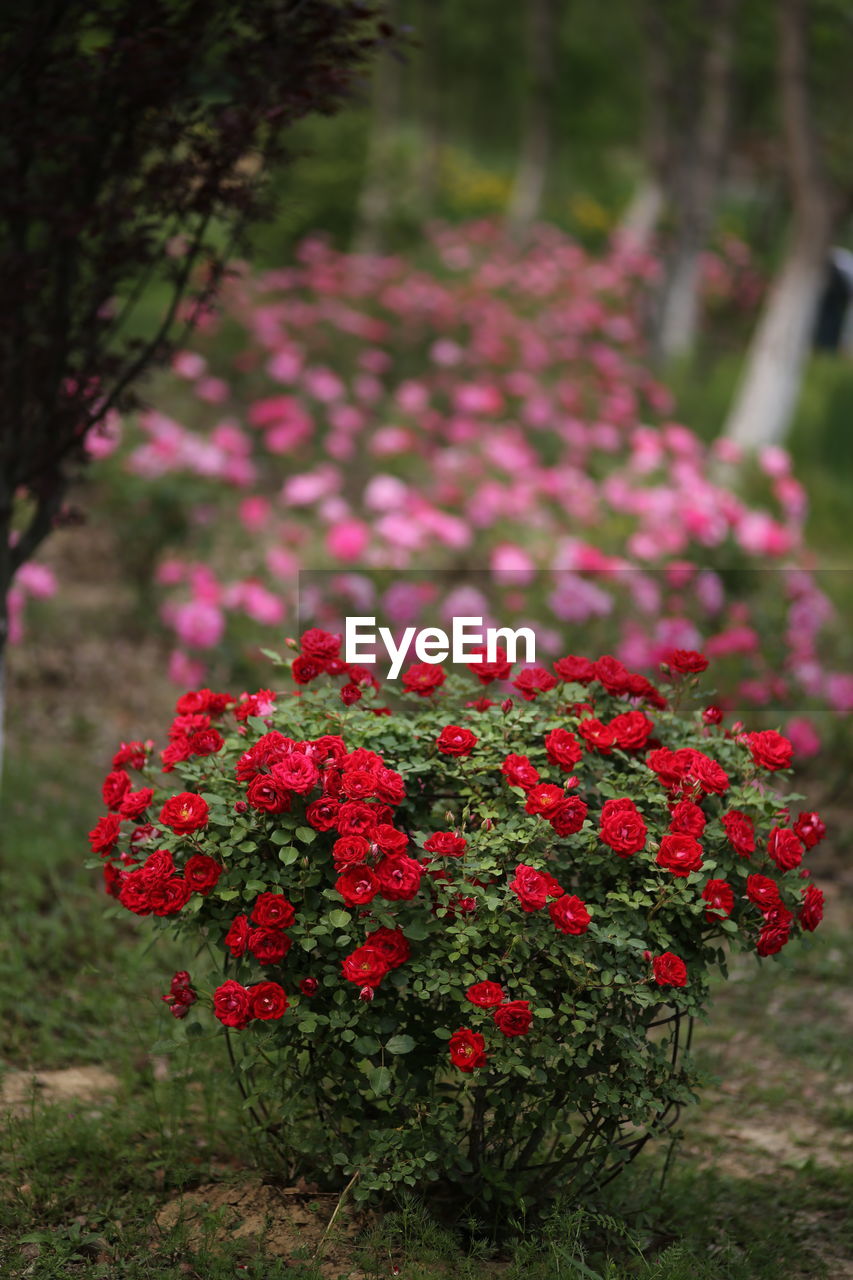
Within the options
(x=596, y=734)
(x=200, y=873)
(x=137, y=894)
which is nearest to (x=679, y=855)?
(x=596, y=734)

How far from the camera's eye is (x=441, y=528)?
18.4ft

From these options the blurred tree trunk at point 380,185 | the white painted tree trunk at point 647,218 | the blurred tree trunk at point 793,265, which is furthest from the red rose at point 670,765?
the white painted tree trunk at point 647,218

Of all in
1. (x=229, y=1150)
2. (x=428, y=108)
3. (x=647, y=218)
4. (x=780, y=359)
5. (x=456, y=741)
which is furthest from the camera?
(x=428, y=108)

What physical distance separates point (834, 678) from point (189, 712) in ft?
11.3

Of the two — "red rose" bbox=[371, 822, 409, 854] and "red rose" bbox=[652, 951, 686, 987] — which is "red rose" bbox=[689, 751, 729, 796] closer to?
"red rose" bbox=[652, 951, 686, 987]

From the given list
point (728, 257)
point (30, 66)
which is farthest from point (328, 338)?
point (728, 257)

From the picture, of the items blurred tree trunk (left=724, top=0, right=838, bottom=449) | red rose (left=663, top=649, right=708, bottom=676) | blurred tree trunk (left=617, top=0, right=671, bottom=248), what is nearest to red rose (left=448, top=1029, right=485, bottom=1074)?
red rose (left=663, top=649, right=708, bottom=676)

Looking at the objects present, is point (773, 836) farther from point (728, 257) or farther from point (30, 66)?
point (728, 257)

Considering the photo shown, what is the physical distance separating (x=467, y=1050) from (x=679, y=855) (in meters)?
0.48

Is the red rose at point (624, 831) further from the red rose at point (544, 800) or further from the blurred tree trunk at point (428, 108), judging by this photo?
the blurred tree trunk at point (428, 108)

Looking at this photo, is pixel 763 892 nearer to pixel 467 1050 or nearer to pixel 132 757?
pixel 467 1050

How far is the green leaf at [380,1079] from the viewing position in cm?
216

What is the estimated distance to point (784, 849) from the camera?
2.28m

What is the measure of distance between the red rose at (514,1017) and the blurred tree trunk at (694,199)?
37.1 feet
